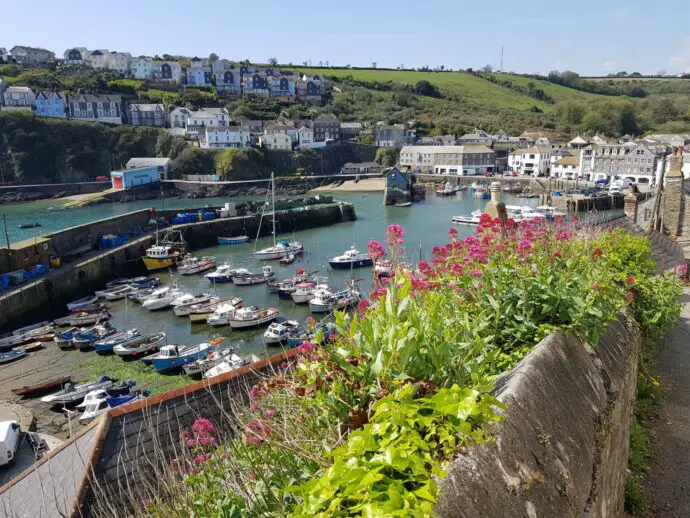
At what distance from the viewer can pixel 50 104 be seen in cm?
8988

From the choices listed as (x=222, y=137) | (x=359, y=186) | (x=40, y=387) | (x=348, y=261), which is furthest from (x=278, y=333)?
(x=222, y=137)

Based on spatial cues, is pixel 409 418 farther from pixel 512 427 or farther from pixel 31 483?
pixel 31 483

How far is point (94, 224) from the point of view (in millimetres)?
36469

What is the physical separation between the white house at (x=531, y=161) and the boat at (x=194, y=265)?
203ft

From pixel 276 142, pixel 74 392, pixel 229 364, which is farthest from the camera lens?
pixel 276 142

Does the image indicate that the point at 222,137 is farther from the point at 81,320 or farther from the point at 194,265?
the point at 81,320

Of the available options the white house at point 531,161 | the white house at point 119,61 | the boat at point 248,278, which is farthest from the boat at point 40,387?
the white house at point 119,61

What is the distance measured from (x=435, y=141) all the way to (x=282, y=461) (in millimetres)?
98527

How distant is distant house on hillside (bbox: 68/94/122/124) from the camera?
90.9m

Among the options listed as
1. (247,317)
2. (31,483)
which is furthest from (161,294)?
(31,483)

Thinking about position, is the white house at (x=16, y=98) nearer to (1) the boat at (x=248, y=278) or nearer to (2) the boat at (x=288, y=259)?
(2) the boat at (x=288, y=259)

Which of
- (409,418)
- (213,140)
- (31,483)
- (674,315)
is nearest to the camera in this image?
(409,418)

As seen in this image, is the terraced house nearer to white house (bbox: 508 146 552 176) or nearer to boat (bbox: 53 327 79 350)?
white house (bbox: 508 146 552 176)

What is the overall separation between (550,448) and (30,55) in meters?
150
